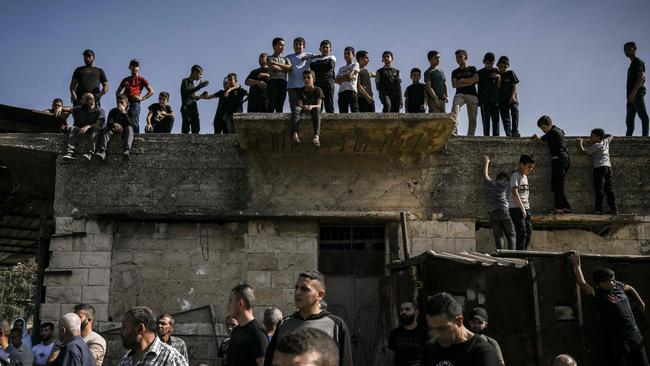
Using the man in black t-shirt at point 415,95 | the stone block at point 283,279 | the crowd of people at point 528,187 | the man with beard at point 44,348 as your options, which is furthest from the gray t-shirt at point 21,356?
the man in black t-shirt at point 415,95

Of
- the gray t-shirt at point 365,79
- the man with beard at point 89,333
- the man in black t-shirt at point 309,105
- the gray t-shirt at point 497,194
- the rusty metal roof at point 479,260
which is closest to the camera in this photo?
the man with beard at point 89,333

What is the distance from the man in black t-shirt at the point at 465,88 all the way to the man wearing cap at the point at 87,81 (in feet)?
21.3

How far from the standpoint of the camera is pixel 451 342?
4312 millimetres

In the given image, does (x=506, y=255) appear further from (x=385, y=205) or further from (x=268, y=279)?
(x=268, y=279)

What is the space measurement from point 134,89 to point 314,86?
3.57 metres

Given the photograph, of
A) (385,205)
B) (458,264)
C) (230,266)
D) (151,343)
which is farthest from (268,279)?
(151,343)

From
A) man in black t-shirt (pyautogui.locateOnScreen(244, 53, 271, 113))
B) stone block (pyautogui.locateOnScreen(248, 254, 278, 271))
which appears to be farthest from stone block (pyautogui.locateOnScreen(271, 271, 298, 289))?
man in black t-shirt (pyautogui.locateOnScreen(244, 53, 271, 113))

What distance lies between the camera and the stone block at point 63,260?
436 inches

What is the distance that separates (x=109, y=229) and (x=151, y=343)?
22.4 ft

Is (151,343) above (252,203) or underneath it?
underneath

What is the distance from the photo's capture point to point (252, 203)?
37.5ft

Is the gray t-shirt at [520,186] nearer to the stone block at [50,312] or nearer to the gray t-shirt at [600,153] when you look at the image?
the gray t-shirt at [600,153]

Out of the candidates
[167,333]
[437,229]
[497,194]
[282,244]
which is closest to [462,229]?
[437,229]

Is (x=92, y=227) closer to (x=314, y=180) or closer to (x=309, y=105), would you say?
(x=314, y=180)
